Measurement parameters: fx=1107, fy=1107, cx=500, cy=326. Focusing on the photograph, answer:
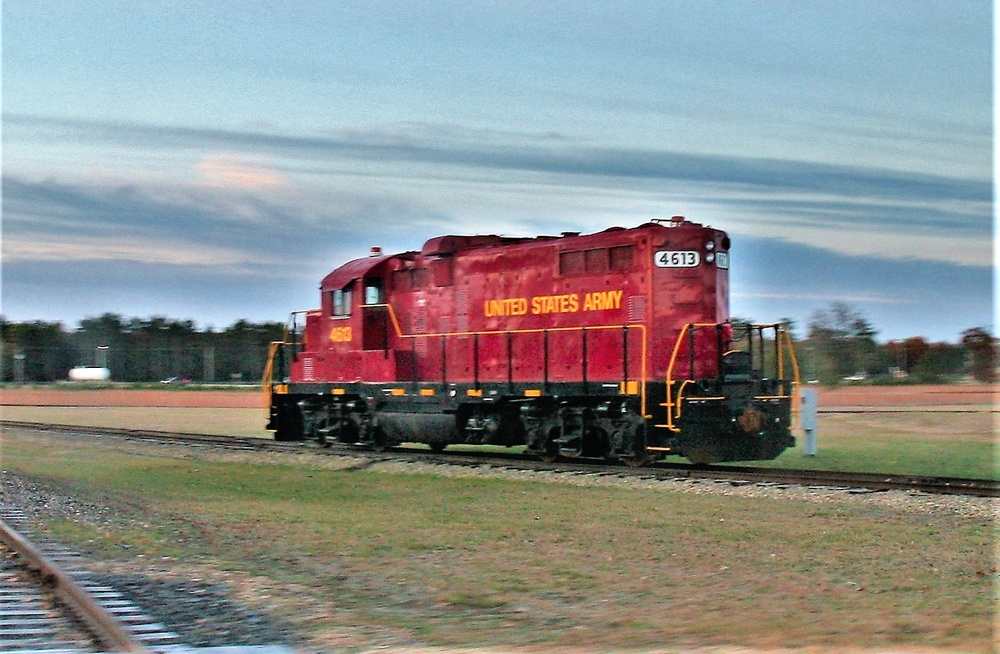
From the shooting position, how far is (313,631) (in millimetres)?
6754

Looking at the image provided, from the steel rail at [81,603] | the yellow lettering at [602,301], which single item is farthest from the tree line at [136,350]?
the steel rail at [81,603]

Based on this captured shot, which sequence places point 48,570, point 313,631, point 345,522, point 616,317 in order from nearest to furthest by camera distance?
point 313,631, point 48,570, point 345,522, point 616,317

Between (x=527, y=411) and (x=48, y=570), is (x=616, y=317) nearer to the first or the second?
(x=527, y=411)

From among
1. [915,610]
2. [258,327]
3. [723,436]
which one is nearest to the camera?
[915,610]

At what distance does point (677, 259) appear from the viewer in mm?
17094

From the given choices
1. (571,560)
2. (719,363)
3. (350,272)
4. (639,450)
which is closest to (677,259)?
(719,363)

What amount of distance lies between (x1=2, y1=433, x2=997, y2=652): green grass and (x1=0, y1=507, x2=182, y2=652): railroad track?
0.88 metres

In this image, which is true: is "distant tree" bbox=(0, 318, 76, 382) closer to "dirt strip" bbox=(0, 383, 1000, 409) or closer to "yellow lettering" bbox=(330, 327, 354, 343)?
"dirt strip" bbox=(0, 383, 1000, 409)

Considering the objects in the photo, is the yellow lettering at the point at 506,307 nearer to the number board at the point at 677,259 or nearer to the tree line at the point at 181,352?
the number board at the point at 677,259

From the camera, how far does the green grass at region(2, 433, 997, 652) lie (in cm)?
688

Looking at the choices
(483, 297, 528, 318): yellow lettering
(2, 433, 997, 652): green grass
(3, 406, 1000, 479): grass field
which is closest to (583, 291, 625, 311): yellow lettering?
(483, 297, 528, 318): yellow lettering

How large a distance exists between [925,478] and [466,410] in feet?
27.1

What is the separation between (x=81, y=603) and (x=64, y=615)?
12 cm

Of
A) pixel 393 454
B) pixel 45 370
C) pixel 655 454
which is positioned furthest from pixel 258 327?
pixel 655 454
